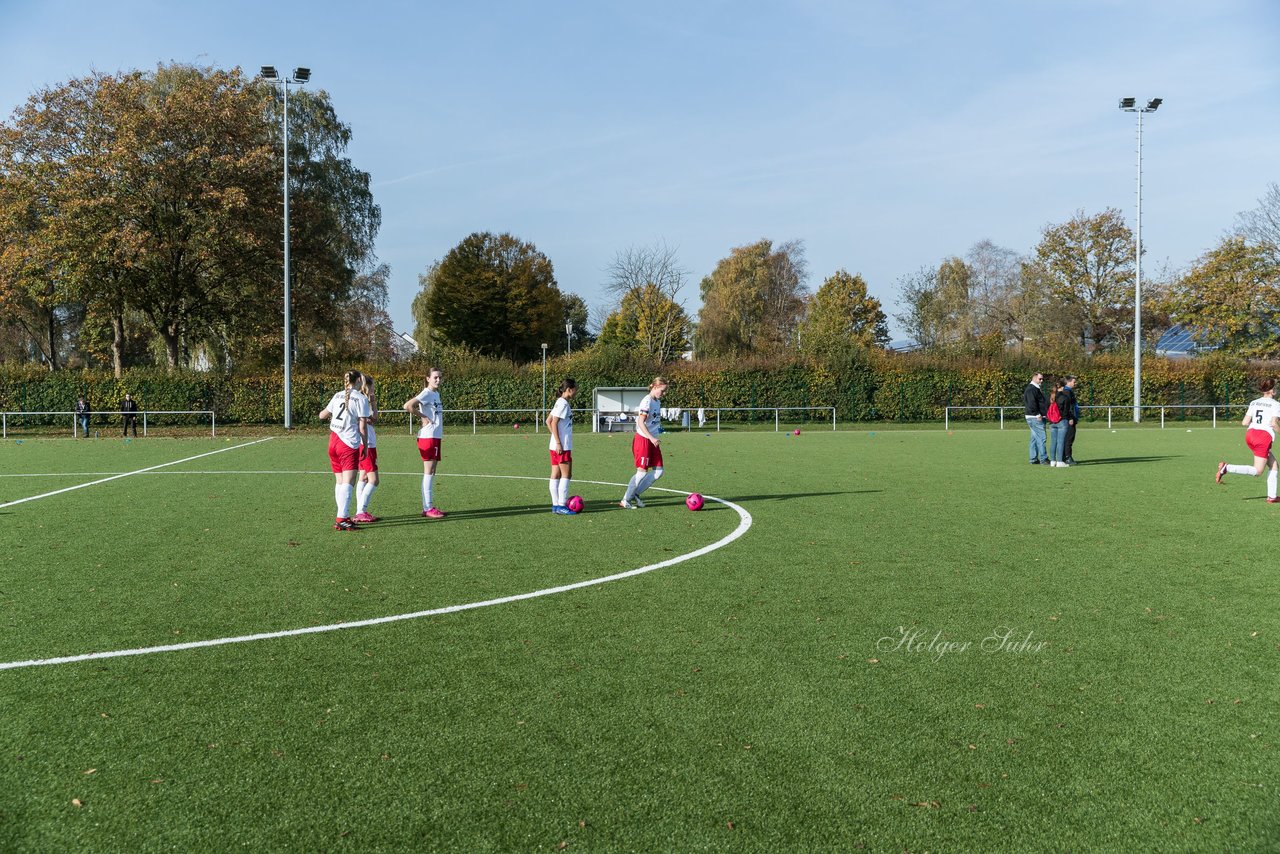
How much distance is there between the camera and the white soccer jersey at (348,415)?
1073cm

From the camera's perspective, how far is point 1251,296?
47.7m

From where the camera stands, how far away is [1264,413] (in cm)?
1228

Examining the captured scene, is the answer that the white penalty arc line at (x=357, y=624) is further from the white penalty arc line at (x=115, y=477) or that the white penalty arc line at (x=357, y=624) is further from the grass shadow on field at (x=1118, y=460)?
the grass shadow on field at (x=1118, y=460)

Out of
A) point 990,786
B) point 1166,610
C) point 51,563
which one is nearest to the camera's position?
point 990,786

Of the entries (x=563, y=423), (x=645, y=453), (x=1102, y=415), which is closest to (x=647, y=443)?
(x=645, y=453)

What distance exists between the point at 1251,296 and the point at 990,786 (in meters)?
53.9

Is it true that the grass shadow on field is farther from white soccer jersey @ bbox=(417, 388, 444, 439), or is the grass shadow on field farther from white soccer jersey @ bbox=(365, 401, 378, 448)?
white soccer jersey @ bbox=(365, 401, 378, 448)

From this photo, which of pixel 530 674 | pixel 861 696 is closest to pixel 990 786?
→ pixel 861 696

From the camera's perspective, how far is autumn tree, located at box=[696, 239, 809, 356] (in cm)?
6975

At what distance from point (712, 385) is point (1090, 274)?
109 feet

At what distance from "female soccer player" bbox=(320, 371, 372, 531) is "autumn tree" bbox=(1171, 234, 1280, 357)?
50529 mm

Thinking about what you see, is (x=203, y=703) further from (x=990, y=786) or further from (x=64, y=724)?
(x=990, y=786)

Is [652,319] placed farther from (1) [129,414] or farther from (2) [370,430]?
(2) [370,430]

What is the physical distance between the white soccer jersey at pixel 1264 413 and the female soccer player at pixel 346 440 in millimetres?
11373
